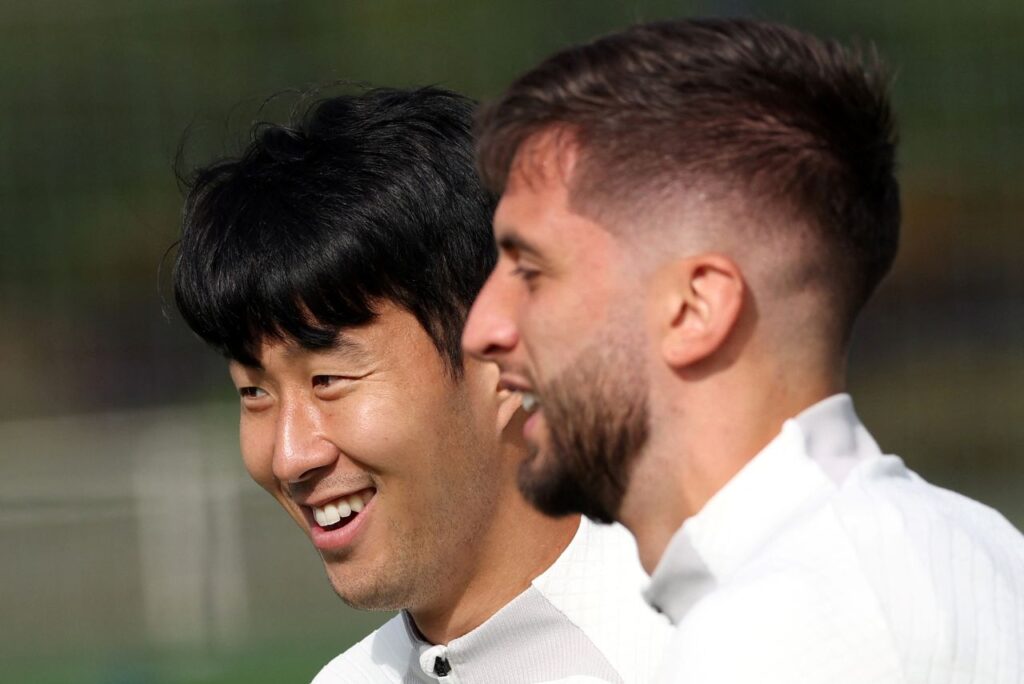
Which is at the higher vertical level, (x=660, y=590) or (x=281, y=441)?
(x=660, y=590)

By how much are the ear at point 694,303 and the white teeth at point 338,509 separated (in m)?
1.05

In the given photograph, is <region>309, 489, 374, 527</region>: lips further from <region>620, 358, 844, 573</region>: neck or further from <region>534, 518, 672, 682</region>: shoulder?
<region>620, 358, 844, 573</region>: neck

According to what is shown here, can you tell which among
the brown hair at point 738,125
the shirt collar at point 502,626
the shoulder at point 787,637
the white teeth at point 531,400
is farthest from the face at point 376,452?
the shoulder at point 787,637

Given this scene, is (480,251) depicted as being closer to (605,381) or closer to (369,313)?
(369,313)

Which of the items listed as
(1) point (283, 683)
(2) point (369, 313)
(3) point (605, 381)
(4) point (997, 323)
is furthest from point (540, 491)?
(4) point (997, 323)

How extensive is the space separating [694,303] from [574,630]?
104 cm

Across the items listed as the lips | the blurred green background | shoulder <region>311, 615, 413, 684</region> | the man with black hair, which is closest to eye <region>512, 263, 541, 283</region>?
the man with black hair

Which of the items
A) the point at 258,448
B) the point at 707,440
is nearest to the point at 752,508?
the point at 707,440

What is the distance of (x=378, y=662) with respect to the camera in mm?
2986

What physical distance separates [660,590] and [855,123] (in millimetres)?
607

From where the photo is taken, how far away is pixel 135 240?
27.6 feet

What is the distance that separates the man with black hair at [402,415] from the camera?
8.80 ft

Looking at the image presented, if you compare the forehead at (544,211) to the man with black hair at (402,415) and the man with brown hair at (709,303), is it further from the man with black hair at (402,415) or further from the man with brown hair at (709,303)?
the man with black hair at (402,415)

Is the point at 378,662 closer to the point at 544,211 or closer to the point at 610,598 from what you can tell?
the point at 610,598
